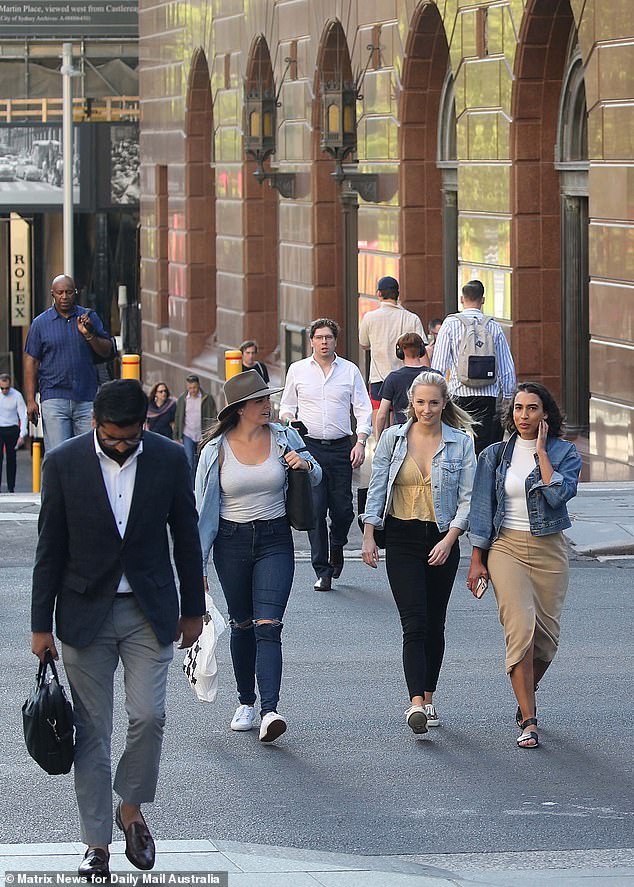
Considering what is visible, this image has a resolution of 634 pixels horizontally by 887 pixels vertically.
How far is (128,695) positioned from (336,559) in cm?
630

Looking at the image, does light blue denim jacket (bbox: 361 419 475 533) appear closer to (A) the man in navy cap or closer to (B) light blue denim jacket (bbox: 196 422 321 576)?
(B) light blue denim jacket (bbox: 196 422 321 576)

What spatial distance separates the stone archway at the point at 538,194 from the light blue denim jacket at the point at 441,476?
10.6m

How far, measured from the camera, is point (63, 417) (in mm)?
14375

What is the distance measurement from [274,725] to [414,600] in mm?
925

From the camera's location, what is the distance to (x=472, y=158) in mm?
20125

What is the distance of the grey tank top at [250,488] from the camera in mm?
8523

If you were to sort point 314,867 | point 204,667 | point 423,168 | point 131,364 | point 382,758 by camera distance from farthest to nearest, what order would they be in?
1. point 423,168
2. point 131,364
3. point 382,758
4. point 204,667
5. point 314,867

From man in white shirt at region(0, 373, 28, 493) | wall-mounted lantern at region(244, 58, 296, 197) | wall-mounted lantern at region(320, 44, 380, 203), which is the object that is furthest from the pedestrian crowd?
man in white shirt at region(0, 373, 28, 493)

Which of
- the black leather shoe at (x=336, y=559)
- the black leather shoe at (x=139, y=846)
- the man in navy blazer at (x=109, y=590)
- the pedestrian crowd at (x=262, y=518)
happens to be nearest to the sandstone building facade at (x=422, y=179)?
the pedestrian crowd at (x=262, y=518)

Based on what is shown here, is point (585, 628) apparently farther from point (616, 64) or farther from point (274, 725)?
point (616, 64)

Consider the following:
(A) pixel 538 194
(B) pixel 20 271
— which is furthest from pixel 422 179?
(B) pixel 20 271

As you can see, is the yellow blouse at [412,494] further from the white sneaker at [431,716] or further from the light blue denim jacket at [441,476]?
the white sneaker at [431,716]

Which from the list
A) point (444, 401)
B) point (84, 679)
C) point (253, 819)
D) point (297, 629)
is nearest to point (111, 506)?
point (84, 679)

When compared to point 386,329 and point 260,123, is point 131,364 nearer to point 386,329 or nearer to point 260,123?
point 386,329
